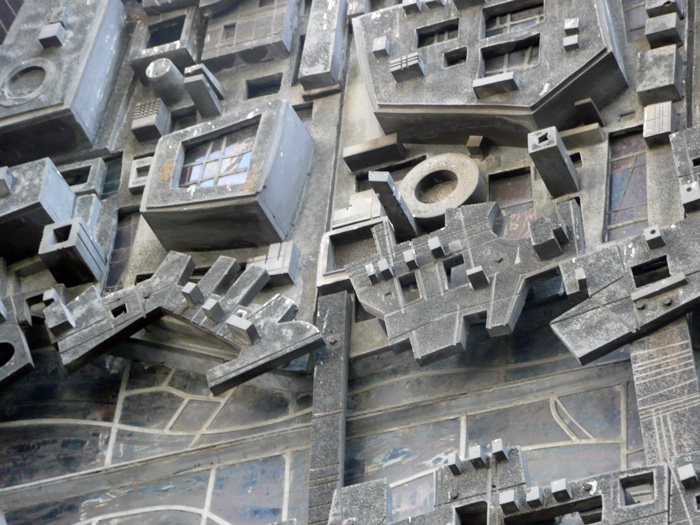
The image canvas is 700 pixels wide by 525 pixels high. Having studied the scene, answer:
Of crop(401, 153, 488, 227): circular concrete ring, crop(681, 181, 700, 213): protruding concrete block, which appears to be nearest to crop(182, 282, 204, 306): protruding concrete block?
crop(401, 153, 488, 227): circular concrete ring

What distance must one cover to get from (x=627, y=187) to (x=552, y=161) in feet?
1.99

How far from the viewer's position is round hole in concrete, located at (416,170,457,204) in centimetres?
1008

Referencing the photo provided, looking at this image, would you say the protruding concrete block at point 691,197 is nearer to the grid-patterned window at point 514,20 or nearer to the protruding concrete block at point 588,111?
the protruding concrete block at point 588,111

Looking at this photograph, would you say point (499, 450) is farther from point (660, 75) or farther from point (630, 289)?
point (660, 75)

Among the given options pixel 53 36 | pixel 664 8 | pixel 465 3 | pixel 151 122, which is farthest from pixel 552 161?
pixel 53 36

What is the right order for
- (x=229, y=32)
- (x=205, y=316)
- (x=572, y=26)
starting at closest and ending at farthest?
(x=205, y=316), (x=572, y=26), (x=229, y=32)

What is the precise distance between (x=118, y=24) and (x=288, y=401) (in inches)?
206

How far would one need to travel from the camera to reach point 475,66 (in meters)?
Answer: 10.2

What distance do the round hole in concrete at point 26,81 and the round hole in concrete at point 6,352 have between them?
2.88m

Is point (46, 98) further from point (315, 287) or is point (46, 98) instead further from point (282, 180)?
point (315, 287)

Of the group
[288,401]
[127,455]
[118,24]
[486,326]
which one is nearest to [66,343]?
[127,455]

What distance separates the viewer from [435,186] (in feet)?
33.5

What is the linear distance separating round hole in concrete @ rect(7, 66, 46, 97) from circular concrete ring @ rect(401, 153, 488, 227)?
408 cm

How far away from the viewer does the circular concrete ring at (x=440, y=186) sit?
32.2ft
